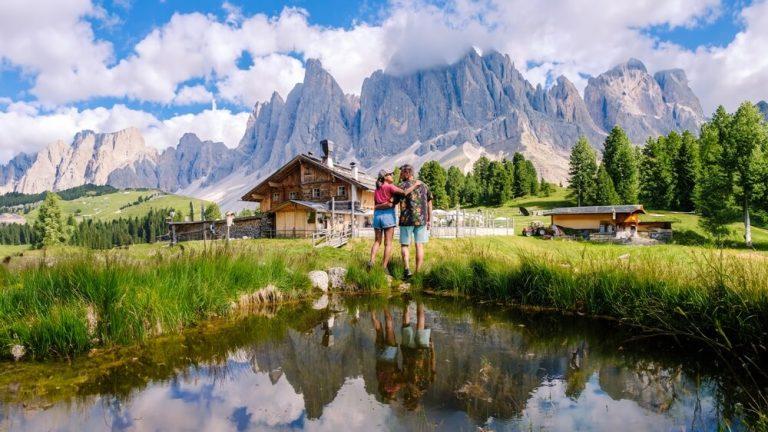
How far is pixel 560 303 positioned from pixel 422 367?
351 centimetres

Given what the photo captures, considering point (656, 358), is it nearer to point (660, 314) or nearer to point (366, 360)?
point (660, 314)

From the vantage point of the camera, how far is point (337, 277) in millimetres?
8977

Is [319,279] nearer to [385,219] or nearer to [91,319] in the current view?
[385,219]

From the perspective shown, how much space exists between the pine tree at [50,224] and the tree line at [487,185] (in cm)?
6769

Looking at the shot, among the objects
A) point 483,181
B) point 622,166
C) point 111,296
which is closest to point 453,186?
point 483,181

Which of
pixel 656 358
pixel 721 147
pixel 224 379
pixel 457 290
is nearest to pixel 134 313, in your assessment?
pixel 224 379

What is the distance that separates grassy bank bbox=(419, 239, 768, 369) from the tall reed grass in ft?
14.0

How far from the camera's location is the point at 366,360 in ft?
14.3

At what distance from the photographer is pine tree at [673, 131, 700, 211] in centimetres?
5847

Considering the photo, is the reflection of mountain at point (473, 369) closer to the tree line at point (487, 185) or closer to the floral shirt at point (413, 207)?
the floral shirt at point (413, 207)

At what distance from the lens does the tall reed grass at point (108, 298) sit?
15.0 feet

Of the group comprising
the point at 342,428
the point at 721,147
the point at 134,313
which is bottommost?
the point at 342,428

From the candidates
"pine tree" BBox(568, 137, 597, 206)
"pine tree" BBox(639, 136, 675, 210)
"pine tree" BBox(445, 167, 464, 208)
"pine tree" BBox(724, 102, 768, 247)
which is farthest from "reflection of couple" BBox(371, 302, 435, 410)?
"pine tree" BBox(445, 167, 464, 208)

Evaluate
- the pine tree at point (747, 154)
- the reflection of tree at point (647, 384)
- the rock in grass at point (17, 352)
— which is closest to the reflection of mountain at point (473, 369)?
the reflection of tree at point (647, 384)
